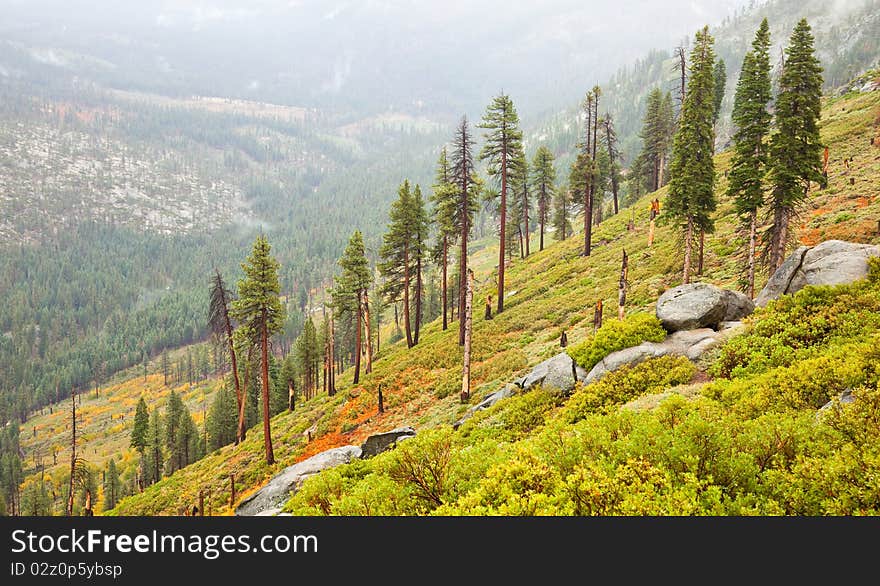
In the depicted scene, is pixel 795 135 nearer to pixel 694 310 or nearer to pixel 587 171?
pixel 694 310

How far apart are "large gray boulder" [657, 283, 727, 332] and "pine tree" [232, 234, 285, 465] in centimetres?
2145

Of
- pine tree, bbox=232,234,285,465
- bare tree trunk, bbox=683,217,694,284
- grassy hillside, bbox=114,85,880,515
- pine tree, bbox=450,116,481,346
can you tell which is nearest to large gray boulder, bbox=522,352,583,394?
grassy hillside, bbox=114,85,880,515

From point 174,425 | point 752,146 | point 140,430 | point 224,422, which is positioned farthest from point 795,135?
point 174,425

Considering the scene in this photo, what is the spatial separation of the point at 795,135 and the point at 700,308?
13.5 m

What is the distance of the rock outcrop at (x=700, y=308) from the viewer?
15.1m

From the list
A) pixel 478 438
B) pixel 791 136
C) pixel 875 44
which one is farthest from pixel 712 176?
pixel 875 44

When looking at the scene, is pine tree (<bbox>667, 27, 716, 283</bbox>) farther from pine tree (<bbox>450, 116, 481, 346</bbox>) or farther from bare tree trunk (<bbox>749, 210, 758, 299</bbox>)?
pine tree (<bbox>450, 116, 481, 346</bbox>)

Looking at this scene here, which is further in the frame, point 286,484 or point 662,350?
point 286,484

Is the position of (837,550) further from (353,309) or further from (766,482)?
(353,309)

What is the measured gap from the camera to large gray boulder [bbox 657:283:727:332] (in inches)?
594

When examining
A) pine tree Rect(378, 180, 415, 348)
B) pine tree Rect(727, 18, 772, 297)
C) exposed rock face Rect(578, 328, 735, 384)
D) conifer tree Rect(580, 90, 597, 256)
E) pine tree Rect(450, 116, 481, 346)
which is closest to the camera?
exposed rock face Rect(578, 328, 735, 384)

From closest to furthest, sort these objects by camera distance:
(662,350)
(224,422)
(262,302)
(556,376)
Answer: (662,350), (556,376), (262,302), (224,422)

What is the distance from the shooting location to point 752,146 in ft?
75.4

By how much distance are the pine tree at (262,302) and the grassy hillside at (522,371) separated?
5.62m
